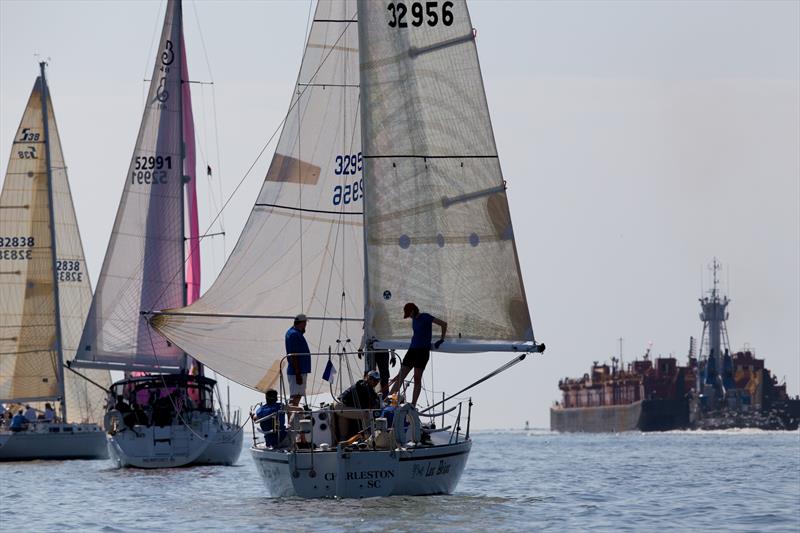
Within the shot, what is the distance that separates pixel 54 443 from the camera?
47469 millimetres

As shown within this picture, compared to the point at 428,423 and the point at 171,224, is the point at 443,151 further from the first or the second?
the point at 171,224

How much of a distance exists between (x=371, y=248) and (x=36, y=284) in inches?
1110

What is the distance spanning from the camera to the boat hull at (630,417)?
152m

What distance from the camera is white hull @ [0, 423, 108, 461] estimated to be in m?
47.0

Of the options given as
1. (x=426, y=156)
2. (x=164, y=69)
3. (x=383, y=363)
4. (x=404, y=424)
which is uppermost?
(x=164, y=69)

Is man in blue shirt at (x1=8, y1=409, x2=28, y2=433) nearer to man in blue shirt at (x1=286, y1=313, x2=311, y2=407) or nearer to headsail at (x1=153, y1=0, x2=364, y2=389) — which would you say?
headsail at (x1=153, y1=0, x2=364, y2=389)

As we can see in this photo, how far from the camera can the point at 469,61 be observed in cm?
2489

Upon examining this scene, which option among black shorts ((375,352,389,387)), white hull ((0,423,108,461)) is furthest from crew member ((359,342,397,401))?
white hull ((0,423,108,461))

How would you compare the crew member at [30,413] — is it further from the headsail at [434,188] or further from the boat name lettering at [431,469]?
the boat name lettering at [431,469]

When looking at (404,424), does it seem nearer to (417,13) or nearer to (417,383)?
(417,383)

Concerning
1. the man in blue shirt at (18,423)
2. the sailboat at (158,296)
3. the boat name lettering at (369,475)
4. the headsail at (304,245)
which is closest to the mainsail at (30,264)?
the man in blue shirt at (18,423)

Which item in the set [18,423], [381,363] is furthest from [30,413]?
[381,363]

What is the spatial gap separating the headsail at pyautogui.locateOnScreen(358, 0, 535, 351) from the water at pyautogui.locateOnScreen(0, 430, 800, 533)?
2.80m

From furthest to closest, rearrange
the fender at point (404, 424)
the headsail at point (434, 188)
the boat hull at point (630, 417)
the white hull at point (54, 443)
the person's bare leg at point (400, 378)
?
the boat hull at point (630, 417), the white hull at point (54, 443), the headsail at point (434, 188), the person's bare leg at point (400, 378), the fender at point (404, 424)
